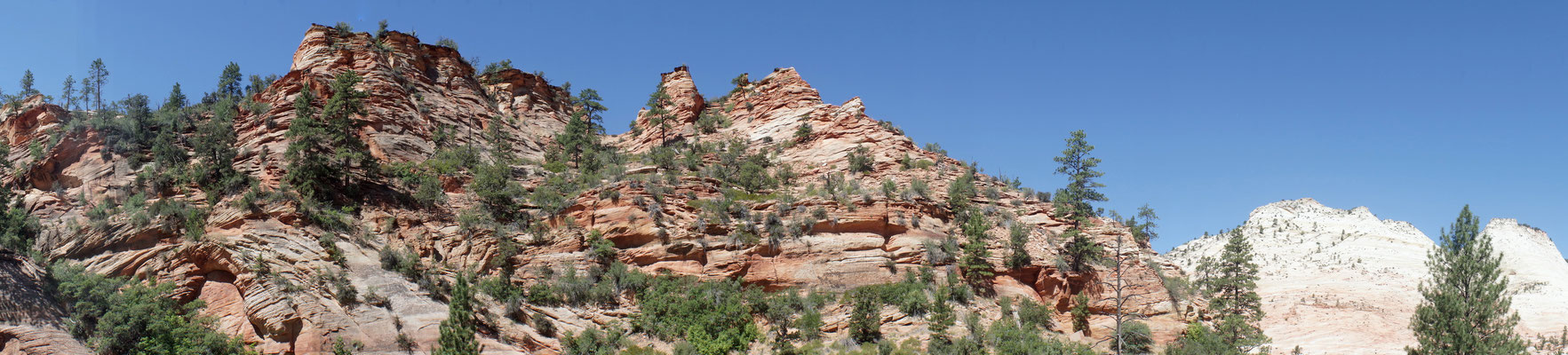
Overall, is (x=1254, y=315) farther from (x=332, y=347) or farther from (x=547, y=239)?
(x=332, y=347)

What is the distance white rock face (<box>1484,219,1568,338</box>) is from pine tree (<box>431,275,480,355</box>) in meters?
59.2

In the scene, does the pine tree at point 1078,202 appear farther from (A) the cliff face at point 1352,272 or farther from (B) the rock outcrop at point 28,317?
(B) the rock outcrop at point 28,317

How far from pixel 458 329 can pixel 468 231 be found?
11.0 m

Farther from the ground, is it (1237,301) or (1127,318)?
(1237,301)

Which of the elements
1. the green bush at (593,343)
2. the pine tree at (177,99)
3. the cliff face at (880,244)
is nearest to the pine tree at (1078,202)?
the cliff face at (880,244)

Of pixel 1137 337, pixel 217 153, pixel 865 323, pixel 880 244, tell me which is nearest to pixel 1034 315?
pixel 1137 337

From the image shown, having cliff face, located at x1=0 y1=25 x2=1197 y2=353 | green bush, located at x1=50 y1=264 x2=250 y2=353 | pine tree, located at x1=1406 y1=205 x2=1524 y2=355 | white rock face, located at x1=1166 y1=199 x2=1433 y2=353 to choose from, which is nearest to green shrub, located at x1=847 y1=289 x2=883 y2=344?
cliff face, located at x1=0 y1=25 x2=1197 y2=353

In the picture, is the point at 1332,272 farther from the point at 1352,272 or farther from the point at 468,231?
the point at 468,231

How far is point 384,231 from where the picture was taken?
1428 inches

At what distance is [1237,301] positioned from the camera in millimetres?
45188

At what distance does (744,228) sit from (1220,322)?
24981 millimetres

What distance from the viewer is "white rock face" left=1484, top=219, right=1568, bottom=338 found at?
180 ft

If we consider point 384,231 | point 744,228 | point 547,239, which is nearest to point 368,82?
point 384,231

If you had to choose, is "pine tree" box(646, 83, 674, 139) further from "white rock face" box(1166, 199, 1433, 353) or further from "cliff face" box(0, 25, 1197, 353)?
"white rock face" box(1166, 199, 1433, 353)
